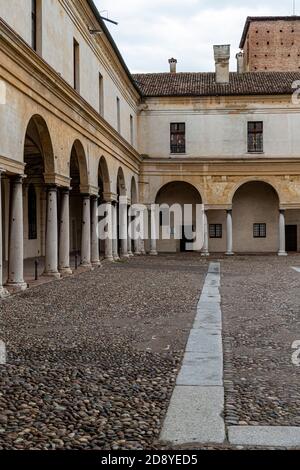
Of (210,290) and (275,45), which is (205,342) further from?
(275,45)

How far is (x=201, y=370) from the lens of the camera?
6.09 meters

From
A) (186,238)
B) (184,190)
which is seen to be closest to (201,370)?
(186,238)

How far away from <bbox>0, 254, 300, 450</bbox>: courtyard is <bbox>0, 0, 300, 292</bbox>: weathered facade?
3.99 meters

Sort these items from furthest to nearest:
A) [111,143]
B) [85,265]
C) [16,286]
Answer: [111,143], [85,265], [16,286]

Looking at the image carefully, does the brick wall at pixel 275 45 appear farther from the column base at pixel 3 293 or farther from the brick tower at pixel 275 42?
the column base at pixel 3 293

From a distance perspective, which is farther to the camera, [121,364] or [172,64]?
[172,64]

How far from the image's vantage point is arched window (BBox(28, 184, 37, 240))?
26.1 metres

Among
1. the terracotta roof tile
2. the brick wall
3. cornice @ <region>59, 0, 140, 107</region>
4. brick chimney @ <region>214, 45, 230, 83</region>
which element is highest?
the brick wall

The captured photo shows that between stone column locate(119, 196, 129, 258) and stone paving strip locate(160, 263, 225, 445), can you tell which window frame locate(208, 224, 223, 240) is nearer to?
stone column locate(119, 196, 129, 258)

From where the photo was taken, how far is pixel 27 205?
1013 inches

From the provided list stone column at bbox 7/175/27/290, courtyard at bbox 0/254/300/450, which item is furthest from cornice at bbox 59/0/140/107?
courtyard at bbox 0/254/300/450

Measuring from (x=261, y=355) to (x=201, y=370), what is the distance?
3.69ft

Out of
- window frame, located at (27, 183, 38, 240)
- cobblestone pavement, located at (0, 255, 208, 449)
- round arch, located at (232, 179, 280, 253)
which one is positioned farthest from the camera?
round arch, located at (232, 179, 280, 253)

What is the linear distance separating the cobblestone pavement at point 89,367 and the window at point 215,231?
22.0 metres
